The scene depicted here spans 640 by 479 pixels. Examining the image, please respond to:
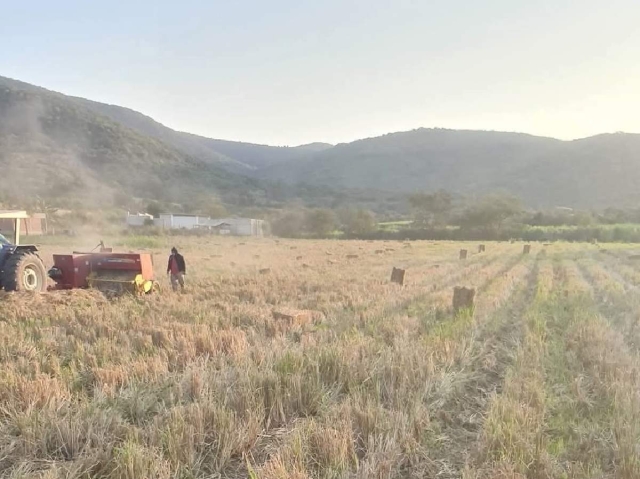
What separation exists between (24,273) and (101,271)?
4.90 feet

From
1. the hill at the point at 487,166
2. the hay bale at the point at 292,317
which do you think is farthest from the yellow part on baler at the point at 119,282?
the hill at the point at 487,166

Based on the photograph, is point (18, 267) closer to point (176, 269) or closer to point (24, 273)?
point (24, 273)

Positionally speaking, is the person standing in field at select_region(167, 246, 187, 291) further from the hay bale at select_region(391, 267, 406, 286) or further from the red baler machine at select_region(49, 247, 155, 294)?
the hay bale at select_region(391, 267, 406, 286)

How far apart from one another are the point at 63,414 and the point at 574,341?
566 cm

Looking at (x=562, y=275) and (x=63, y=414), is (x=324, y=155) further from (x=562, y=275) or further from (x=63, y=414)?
(x=63, y=414)

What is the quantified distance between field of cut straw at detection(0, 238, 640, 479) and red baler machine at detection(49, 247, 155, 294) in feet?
6.10

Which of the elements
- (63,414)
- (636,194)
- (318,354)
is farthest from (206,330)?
(636,194)

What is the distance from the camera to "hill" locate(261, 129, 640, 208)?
93.9 m

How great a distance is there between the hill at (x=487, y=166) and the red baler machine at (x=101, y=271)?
293 feet

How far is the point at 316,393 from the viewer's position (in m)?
4.54

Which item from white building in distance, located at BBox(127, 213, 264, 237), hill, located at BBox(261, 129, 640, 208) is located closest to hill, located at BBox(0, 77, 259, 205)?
white building in distance, located at BBox(127, 213, 264, 237)

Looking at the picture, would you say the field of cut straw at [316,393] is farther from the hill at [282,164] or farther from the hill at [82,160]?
the hill at [282,164]

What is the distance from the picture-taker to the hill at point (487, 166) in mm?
93938

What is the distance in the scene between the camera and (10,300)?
895 centimetres
